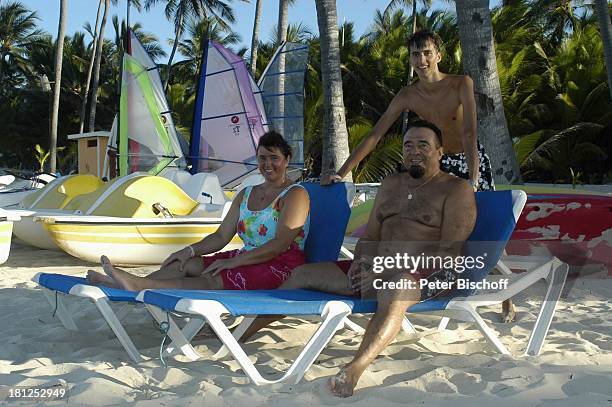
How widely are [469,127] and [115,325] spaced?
6.66 ft

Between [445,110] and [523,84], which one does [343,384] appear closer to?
[445,110]

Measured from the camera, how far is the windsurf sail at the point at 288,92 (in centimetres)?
1545

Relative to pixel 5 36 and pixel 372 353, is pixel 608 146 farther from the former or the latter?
pixel 5 36

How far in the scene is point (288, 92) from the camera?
15.9 metres

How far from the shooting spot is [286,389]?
256 cm

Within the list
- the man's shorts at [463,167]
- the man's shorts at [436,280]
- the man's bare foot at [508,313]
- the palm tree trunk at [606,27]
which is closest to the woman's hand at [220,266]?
the man's shorts at [436,280]

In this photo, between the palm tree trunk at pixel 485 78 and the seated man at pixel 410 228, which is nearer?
the seated man at pixel 410 228

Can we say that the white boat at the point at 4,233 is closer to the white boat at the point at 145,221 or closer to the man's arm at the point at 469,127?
the white boat at the point at 145,221

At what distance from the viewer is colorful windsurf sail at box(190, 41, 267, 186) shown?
14.0 metres

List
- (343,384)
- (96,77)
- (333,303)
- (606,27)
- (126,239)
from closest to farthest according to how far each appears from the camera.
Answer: (343,384)
(333,303)
(126,239)
(606,27)
(96,77)

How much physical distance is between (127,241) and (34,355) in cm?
269

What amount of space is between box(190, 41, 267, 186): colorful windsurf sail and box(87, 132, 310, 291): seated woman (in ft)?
34.6

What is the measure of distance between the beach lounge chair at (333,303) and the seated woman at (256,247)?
7.5 inches

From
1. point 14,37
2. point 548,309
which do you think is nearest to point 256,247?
point 548,309
